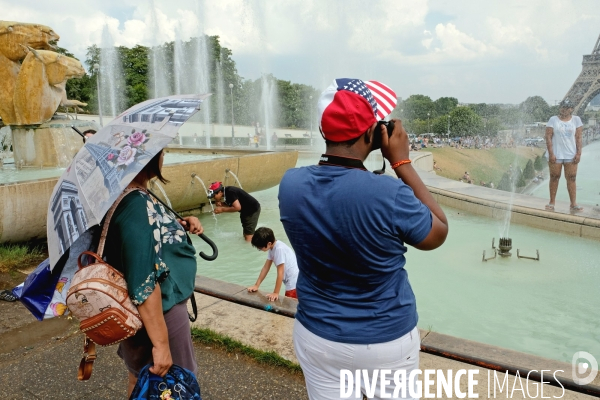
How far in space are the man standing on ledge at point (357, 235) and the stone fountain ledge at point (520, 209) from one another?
22.8 ft

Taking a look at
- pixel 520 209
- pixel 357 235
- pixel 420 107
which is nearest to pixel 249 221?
pixel 520 209

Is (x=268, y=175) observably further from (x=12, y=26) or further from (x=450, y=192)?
(x=12, y=26)

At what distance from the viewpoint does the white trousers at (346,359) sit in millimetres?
1815

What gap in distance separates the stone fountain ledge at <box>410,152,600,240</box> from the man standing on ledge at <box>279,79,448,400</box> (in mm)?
6937

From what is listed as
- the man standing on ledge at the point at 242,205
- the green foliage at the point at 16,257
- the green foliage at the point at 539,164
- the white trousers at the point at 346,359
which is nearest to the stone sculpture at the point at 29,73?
the green foliage at the point at 16,257

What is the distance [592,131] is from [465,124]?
15.9 metres

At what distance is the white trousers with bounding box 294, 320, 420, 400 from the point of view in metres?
1.82

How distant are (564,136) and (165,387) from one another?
26.7 ft

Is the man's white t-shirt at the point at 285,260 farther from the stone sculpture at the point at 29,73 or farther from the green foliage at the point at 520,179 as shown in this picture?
the green foliage at the point at 520,179

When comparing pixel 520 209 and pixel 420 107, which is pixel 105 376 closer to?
pixel 520 209

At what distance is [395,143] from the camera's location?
6.13 ft

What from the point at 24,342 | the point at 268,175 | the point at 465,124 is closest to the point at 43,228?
the point at 24,342

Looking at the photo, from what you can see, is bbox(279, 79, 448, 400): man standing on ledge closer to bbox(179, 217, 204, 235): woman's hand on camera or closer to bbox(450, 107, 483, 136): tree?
bbox(179, 217, 204, 235): woman's hand on camera

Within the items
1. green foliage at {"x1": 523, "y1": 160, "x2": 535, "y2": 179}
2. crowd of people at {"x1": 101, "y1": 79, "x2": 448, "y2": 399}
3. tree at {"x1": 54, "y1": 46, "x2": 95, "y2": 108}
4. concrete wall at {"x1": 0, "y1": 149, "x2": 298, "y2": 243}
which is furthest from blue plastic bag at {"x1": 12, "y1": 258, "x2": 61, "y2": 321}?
tree at {"x1": 54, "y1": 46, "x2": 95, "y2": 108}
